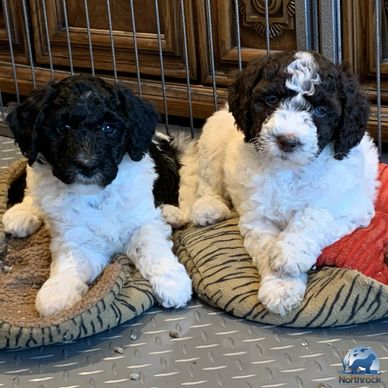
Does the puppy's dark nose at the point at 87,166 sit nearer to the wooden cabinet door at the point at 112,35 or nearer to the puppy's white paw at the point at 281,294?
the puppy's white paw at the point at 281,294

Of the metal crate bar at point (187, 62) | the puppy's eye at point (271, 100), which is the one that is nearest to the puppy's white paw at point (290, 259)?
the puppy's eye at point (271, 100)

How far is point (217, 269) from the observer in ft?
7.75

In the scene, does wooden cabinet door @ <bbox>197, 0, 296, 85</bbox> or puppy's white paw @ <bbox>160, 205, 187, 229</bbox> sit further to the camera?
wooden cabinet door @ <bbox>197, 0, 296, 85</bbox>

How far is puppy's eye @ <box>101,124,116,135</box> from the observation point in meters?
2.28

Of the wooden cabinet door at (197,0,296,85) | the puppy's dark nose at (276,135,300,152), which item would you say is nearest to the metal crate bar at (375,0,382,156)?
the wooden cabinet door at (197,0,296,85)

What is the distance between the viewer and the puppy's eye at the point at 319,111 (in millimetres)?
2223

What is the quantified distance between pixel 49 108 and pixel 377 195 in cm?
100

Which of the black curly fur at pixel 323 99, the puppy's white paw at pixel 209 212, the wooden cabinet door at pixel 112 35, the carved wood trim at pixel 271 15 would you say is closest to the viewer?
the black curly fur at pixel 323 99

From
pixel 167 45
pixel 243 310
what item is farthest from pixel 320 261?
pixel 167 45

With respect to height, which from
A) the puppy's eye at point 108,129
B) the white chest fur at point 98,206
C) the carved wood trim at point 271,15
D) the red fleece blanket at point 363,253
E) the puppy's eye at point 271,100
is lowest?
the red fleece blanket at point 363,253

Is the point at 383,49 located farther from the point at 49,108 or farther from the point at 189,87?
the point at 49,108

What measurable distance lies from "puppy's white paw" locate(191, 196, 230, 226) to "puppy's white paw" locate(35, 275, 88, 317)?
1.48 ft

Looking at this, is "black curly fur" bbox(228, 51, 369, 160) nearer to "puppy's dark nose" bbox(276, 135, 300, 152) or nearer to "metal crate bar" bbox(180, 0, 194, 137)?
"puppy's dark nose" bbox(276, 135, 300, 152)

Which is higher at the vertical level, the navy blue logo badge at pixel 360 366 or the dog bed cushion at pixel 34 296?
the dog bed cushion at pixel 34 296
